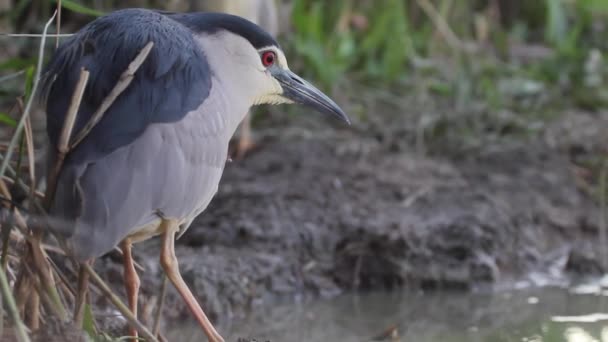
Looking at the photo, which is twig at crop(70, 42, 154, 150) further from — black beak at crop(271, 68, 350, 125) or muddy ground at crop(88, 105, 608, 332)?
muddy ground at crop(88, 105, 608, 332)

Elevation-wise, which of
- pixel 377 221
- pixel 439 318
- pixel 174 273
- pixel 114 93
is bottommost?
pixel 439 318

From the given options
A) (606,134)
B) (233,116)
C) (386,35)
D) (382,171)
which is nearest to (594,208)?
(606,134)

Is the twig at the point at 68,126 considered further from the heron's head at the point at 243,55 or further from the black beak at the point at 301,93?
the black beak at the point at 301,93

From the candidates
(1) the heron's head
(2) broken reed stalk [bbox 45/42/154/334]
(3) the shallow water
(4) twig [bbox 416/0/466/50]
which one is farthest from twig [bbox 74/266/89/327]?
(4) twig [bbox 416/0/466/50]

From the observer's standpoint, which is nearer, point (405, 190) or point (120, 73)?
point (120, 73)

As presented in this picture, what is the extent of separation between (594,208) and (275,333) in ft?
7.88

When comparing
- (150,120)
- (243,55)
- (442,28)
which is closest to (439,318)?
(243,55)

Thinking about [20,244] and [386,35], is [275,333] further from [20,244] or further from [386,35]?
[386,35]

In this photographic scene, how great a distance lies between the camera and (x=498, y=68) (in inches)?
291

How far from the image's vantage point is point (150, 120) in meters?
3.15

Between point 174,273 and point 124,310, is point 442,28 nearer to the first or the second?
point 174,273

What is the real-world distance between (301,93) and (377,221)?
1798mm

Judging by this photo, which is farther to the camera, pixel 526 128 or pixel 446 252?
pixel 526 128

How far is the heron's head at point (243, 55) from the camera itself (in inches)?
136
